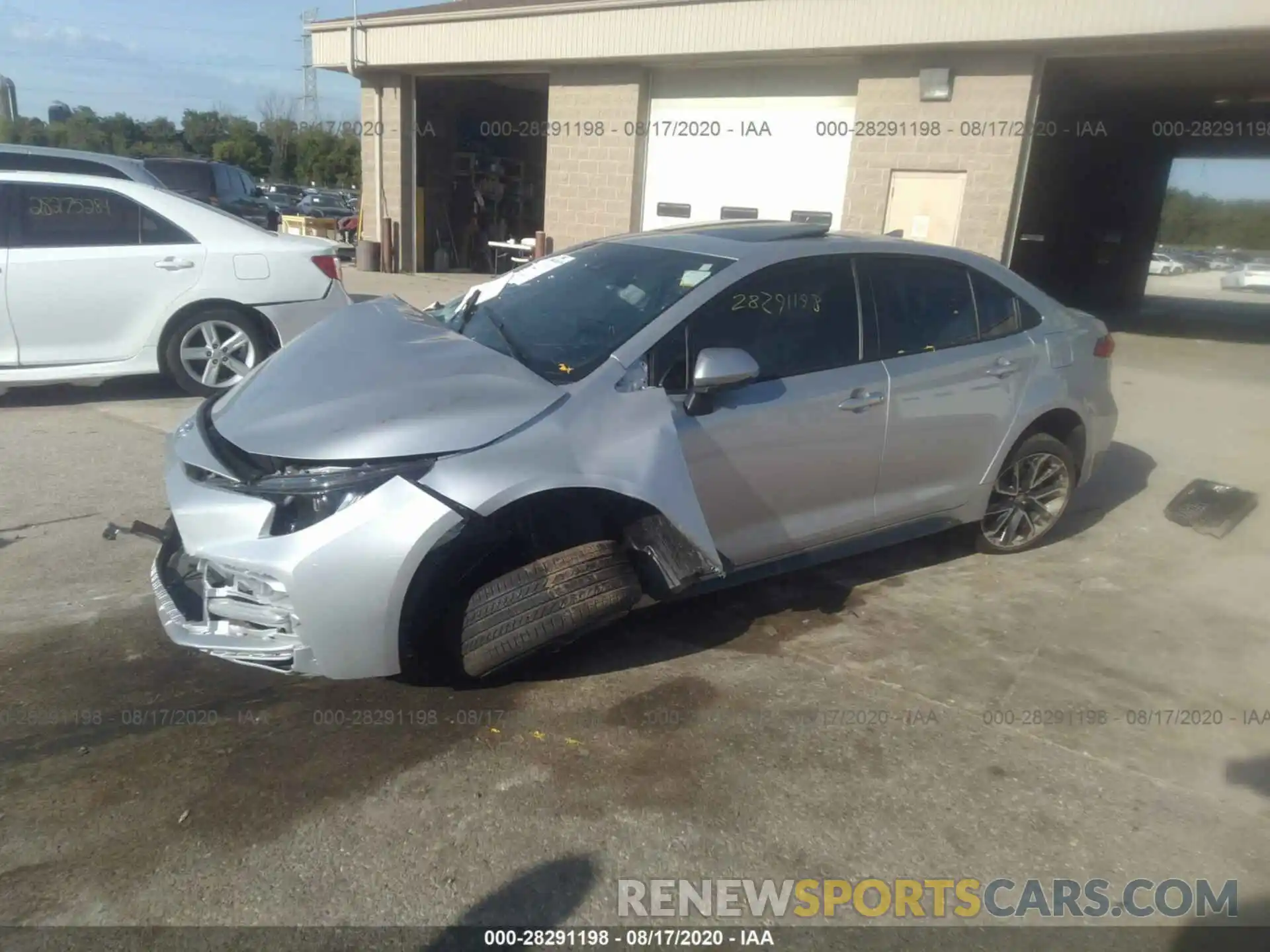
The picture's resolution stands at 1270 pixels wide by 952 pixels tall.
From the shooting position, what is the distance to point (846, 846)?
8.93 ft

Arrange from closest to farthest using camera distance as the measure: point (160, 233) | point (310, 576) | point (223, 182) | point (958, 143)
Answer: point (310, 576) < point (160, 233) < point (958, 143) < point (223, 182)

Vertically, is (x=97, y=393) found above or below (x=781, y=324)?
below

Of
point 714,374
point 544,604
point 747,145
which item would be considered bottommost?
point 544,604

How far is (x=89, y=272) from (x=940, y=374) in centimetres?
588

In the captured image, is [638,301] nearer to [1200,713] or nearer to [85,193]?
[1200,713]

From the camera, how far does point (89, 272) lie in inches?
261

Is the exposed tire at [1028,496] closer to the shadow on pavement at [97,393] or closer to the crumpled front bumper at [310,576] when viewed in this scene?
the crumpled front bumper at [310,576]

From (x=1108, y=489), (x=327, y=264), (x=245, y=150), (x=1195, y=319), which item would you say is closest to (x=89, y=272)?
(x=327, y=264)

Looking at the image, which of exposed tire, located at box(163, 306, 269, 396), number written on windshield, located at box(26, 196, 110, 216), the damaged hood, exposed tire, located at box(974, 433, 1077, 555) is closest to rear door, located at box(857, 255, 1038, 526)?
exposed tire, located at box(974, 433, 1077, 555)

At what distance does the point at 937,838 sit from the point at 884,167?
34.9 ft

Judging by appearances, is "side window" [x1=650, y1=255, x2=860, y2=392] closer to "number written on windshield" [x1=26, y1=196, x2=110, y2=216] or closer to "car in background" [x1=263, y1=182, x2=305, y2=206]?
"number written on windshield" [x1=26, y1=196, x2=110, y2=216]

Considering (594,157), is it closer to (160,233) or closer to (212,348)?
(160,233)

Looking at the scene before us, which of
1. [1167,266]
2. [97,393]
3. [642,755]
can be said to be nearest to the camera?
[642,755]

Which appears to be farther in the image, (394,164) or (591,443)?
(394,164)
